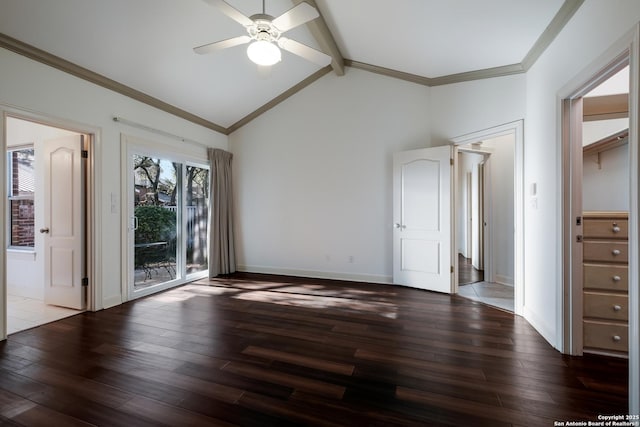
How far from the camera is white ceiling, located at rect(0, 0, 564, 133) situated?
2.59 m

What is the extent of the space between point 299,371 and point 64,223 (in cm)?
334

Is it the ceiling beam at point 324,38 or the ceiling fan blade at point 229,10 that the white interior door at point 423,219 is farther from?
the ceiling fan blade at point 229,10

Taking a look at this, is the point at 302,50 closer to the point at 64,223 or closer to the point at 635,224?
the point at 635,224

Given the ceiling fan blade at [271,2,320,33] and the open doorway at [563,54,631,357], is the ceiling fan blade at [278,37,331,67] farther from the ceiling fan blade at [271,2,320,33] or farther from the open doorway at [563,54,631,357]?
the open doorway at [563,54,631,357]

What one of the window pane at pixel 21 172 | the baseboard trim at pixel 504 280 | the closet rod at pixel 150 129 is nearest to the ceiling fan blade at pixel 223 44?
the closet rod at pixel 150 129

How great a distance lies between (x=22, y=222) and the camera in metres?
4.25

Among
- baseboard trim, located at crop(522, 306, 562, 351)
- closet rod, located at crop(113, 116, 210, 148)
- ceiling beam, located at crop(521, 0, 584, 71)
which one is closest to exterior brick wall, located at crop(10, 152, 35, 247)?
closet rod, located at crop(113, 116, 210, 148)

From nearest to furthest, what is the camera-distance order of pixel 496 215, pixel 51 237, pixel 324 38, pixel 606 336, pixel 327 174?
pixel 606 336
pixel 51 237
pixel 324 38
pixel 496 215
pixel 327 174

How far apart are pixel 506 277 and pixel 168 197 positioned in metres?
5.38

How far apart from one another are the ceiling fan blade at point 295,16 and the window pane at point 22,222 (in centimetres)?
450

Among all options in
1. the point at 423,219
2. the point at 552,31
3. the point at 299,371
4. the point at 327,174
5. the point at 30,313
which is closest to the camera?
the point at 299,371

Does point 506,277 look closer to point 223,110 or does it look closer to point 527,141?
point 527,141

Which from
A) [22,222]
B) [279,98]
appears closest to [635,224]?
[279,98]

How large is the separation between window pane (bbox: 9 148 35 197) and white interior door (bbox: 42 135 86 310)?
3.37 ft
